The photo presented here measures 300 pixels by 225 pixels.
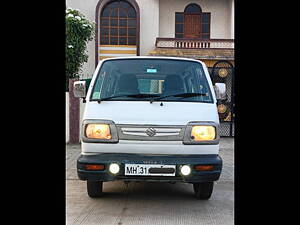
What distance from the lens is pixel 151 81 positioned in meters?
5.07

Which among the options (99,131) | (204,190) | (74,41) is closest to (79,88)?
(99,131)

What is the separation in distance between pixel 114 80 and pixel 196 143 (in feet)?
5.02

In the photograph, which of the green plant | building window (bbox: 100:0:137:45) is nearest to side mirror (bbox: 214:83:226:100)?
the green plant

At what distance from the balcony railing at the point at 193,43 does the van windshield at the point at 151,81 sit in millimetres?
13459

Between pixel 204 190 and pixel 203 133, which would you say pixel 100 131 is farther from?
pixel 204 190

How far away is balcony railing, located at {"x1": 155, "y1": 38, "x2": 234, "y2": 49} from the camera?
59.7ft

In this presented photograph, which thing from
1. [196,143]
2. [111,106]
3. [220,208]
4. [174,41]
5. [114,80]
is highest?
[174,41]

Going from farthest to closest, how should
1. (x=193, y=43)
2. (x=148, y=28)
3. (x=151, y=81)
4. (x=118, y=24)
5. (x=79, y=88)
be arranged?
(x=118, y=24) → (x=148, y=28) → (x=193, y=43) → (x=151, y=81) → (x=79, y=88)

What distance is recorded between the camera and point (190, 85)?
4.97 meters

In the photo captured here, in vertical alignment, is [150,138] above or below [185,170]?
above

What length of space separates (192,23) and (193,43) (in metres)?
2.46
